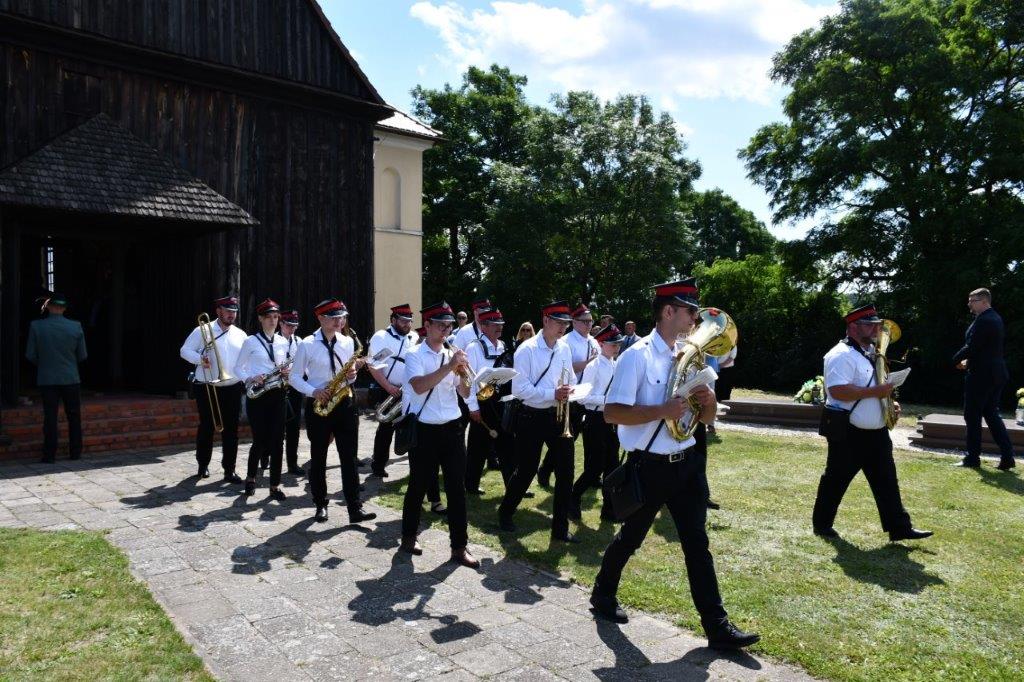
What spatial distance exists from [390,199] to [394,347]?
52.4 feet

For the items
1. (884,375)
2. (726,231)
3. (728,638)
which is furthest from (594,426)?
(726,231)

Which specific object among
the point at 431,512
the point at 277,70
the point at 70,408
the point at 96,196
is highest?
the point at 277,70

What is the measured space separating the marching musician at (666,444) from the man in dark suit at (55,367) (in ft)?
29.1

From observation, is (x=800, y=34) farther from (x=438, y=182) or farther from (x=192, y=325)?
(x=192, y=325)

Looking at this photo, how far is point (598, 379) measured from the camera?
26.0 ft

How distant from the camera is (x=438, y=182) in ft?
121

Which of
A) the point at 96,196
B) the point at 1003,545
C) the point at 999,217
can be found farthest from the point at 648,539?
the point at 999,217

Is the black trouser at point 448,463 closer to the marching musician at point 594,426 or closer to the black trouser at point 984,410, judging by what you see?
the marching musician at point 594,426

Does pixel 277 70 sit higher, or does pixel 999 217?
pixel 277 70

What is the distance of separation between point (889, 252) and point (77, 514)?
2364cm

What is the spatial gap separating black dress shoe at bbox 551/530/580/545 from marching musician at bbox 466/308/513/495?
163 cm

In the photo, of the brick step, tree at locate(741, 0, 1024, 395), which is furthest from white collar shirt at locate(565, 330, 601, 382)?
tree at locate(741, 0, 1024, 395)

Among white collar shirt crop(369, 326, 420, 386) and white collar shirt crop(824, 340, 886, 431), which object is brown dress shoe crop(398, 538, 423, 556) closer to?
white collar shirt crop(369, 326, 420, 386)

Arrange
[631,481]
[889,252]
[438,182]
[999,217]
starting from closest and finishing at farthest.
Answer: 1. [631,481]
2. [999,217]
3. [889,252]
4. [438,182]
